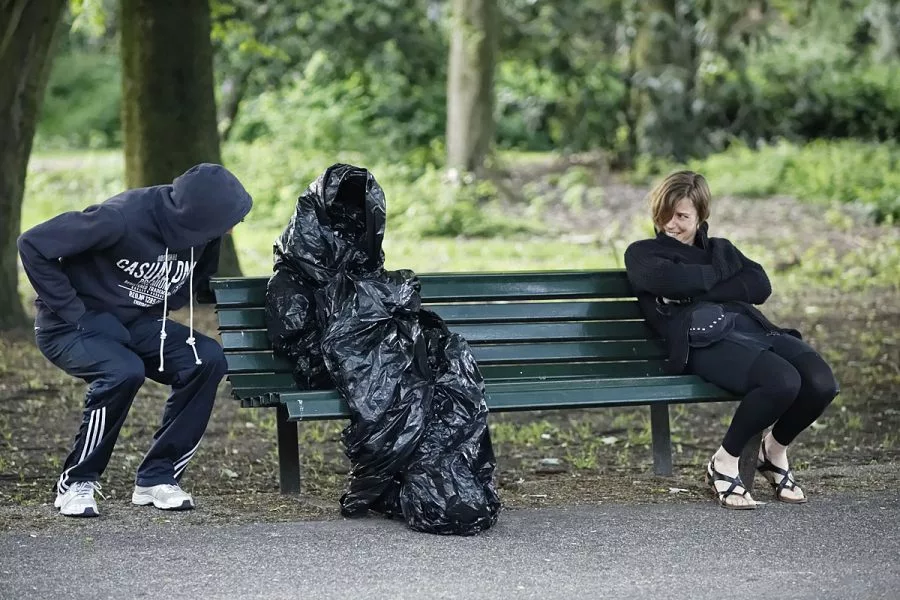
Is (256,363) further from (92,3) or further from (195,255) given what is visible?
(92,3)

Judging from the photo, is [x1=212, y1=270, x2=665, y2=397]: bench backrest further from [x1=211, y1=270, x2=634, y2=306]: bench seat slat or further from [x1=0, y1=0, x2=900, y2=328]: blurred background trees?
[x1=0, y1=0, x2=900, y2=328]: blurred background trees

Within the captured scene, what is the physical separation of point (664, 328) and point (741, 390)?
1.71ft

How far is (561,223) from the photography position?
55.3 ft

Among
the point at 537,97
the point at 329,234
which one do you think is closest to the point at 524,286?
the point at 329,234

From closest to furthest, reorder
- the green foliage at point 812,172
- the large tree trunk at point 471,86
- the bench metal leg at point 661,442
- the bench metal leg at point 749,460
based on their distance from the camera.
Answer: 1. the bench metal leg at point 749,460
2. the bench metal leg at point 661,442
3. the green foliage at point 812,172
4. the large tree trunk at point 471,86

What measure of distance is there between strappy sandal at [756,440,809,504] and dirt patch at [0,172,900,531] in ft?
0.46

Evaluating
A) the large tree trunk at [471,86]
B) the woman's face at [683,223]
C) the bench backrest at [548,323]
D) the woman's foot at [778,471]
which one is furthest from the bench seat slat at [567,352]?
the large tree trunk at [471,86]

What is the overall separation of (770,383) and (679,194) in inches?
33.0

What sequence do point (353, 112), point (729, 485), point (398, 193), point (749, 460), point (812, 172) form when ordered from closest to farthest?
point (729, 485)
point (749, 460)
point (398, 193)
point (812, 172)
point (353, 112)

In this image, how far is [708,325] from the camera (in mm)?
5641

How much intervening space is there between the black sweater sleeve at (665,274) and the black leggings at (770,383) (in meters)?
0.24

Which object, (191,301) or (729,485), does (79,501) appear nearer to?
(191,301)

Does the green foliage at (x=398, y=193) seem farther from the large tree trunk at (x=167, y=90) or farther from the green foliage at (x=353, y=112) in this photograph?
the large tree trunk at (x=167, y=90)

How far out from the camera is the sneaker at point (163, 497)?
531 cm
